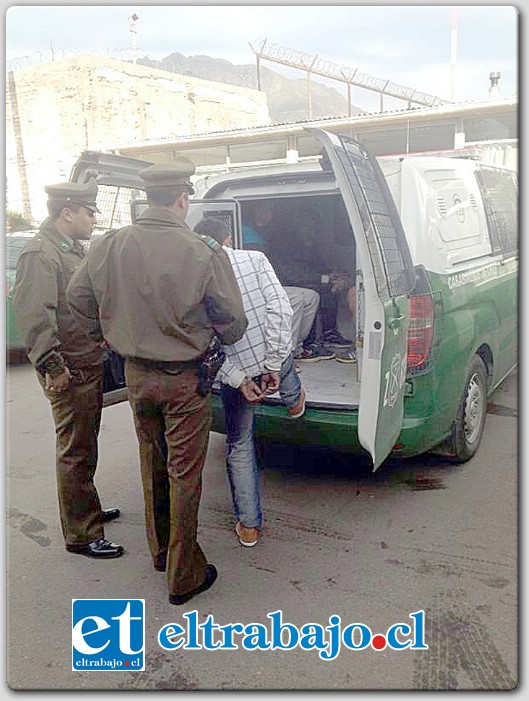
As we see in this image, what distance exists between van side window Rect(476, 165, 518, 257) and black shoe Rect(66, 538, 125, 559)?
10.6 ft

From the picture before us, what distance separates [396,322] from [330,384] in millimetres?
1085

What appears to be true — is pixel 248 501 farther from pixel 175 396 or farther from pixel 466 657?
pixel 466 657

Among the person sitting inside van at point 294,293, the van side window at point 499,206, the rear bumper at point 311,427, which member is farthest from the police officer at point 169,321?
the van side window at point 499,206

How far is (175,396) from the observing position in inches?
106

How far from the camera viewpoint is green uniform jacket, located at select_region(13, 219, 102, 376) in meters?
2.94

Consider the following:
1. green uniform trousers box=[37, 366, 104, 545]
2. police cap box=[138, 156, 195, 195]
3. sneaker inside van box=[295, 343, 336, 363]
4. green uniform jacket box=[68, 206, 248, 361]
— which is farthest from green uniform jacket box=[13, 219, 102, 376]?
sneaker inside van box=[295, 343, 336, 363]

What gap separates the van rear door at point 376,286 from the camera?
2.91 metres

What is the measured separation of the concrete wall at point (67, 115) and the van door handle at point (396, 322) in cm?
1730

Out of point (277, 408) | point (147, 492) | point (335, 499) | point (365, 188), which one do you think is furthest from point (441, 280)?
point (147, 492)

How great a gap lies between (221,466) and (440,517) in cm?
156

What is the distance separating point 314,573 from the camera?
3012mm

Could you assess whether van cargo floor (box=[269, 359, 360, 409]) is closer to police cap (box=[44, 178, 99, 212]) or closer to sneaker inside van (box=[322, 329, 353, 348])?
sneaker inside van (box=[322, 329, 353, 348])

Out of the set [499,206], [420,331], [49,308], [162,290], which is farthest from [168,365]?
[499,206]

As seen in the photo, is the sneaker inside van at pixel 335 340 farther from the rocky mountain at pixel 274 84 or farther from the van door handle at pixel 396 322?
the rocky mountain at pixel 274 84
